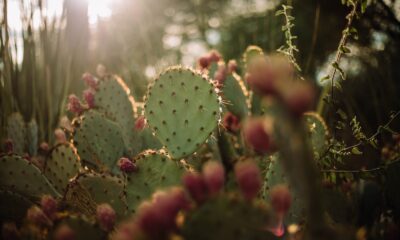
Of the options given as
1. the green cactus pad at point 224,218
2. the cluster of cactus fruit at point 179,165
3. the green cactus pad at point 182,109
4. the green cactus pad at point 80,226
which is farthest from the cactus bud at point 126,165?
the green cactus pad at point 224,218

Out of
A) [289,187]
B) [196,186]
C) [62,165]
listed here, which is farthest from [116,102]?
[196,186]

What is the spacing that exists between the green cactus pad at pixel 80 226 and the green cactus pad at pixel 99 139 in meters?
0.63

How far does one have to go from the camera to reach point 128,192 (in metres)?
1.02

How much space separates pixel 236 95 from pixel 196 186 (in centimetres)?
98

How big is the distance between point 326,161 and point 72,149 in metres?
0.74

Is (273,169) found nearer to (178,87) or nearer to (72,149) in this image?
(178,87)

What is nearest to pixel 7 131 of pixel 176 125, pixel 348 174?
pixel 176 125

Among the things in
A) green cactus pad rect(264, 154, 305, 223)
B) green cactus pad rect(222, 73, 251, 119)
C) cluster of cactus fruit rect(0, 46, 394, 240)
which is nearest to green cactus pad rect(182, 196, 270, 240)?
cluster of cactus fruit rect(0, 46, 394, 240)

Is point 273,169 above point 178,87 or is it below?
below

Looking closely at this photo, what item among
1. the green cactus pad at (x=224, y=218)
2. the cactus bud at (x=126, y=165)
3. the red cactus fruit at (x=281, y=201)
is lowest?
the cactus bud at (x=126, y=165)

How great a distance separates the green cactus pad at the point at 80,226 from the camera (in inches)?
28.6

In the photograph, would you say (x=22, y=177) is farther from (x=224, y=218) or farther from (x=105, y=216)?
(x=224, y=218)

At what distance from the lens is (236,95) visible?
59.8 inches

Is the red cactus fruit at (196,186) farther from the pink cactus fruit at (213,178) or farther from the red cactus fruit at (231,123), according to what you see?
the red cactus fruit at (231,123)
